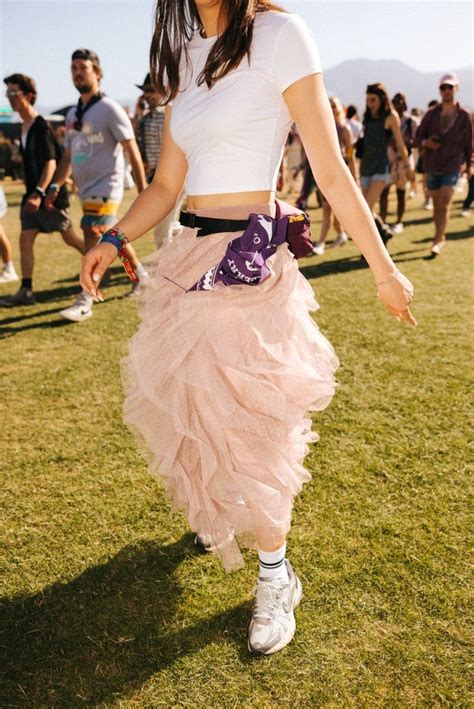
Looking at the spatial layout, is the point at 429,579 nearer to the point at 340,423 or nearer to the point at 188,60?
the point at 340,423

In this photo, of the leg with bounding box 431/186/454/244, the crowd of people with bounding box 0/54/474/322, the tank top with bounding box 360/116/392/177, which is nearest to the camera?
the crowd of people with bounding box 0/54/474/322

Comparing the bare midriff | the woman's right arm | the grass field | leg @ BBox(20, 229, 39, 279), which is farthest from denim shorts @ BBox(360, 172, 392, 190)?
the bare midriff

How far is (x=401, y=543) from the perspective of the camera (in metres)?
2.48

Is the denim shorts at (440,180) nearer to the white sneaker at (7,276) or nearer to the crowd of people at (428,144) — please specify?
the crowd of people at (428,144)

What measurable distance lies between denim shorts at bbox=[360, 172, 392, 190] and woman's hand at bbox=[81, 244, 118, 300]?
20.2 feet

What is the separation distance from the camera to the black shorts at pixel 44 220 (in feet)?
19.7

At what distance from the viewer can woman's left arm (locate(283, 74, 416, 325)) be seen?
1.66m

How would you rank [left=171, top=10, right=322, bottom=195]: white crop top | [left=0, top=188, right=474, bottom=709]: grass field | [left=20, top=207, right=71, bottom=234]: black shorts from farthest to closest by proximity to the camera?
[left=20, top=207, right=71, bottom=234]: black shorts, [left=0, top=188, right=474, bottom=709]: grass field, [left=171, top=10, right=322, bottom=195]: white crop top

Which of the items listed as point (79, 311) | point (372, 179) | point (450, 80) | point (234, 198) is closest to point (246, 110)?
point (234, 198)

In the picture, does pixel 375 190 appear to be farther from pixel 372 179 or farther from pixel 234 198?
pixel 234 198

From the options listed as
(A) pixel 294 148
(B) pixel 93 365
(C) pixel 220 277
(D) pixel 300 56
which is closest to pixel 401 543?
(C) pixel 220 277

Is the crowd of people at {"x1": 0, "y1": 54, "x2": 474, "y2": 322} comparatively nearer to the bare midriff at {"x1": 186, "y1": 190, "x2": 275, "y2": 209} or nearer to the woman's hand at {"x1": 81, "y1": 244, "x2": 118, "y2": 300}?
the woman's hand at {"x1": 81, "y1": 244, "x2": 118, "y2": 300}

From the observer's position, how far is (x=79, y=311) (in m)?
5.47

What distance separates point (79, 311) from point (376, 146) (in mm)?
4560
